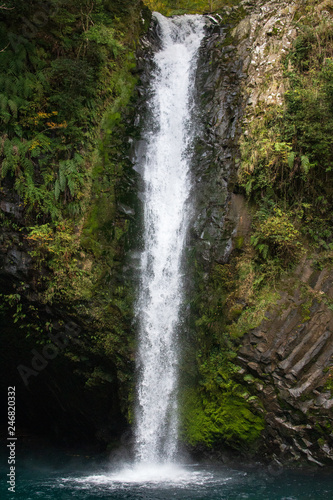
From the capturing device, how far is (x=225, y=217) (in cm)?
878

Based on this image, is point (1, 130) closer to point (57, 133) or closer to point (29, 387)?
point (57, 133)

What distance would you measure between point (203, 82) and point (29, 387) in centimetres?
975

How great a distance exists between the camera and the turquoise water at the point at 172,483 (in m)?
6.28

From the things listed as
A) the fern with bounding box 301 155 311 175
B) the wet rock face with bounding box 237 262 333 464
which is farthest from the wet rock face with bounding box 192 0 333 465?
the fern with bounding box 301 155 311 175

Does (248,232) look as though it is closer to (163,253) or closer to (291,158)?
(291,158)

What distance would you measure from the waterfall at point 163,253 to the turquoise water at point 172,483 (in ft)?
2.56

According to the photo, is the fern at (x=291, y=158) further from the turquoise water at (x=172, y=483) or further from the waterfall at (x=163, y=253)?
the turquoise water at (x=172, y=483)

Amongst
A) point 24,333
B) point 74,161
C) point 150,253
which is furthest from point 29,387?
point 74,161

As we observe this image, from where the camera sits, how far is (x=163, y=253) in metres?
9.26

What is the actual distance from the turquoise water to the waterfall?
78 cm

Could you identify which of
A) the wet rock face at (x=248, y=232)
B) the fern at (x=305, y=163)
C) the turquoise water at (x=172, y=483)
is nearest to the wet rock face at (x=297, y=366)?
the wet rock face at (x=248, y=232)

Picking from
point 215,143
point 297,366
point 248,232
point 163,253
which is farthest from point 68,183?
point 297,366

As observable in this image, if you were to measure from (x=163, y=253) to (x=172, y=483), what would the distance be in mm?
4864

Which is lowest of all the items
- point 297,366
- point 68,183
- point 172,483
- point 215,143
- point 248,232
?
point 172,483
